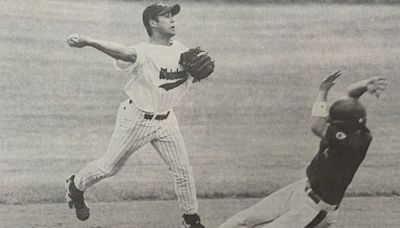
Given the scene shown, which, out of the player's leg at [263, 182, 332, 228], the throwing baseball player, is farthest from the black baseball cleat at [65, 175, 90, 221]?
the player's leg at [263, 182, 332, 228]

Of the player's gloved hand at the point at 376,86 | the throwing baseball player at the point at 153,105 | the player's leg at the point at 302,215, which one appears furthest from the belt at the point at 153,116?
the player's gloved hand at the point at 376,86

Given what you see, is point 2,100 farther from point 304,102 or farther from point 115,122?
point 304,102

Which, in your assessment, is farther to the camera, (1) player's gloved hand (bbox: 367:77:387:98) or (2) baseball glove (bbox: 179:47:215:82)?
(1) player's gloved hand (bbox: 367:77:387:98)

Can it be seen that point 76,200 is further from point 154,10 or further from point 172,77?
point 154,10

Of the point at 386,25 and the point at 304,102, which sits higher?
the point at 386,25

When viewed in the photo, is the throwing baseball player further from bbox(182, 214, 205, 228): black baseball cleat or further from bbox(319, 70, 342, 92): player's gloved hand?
bbox(319, 70, 342, 92): player's gloved hand

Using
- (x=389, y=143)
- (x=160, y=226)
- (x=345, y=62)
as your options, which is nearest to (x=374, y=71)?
(x=345, y=62)

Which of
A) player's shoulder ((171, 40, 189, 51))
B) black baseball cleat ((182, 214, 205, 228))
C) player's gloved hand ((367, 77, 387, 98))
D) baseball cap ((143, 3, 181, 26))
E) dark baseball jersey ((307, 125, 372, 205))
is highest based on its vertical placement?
baseball cap ((143, 3, 181, 26))
